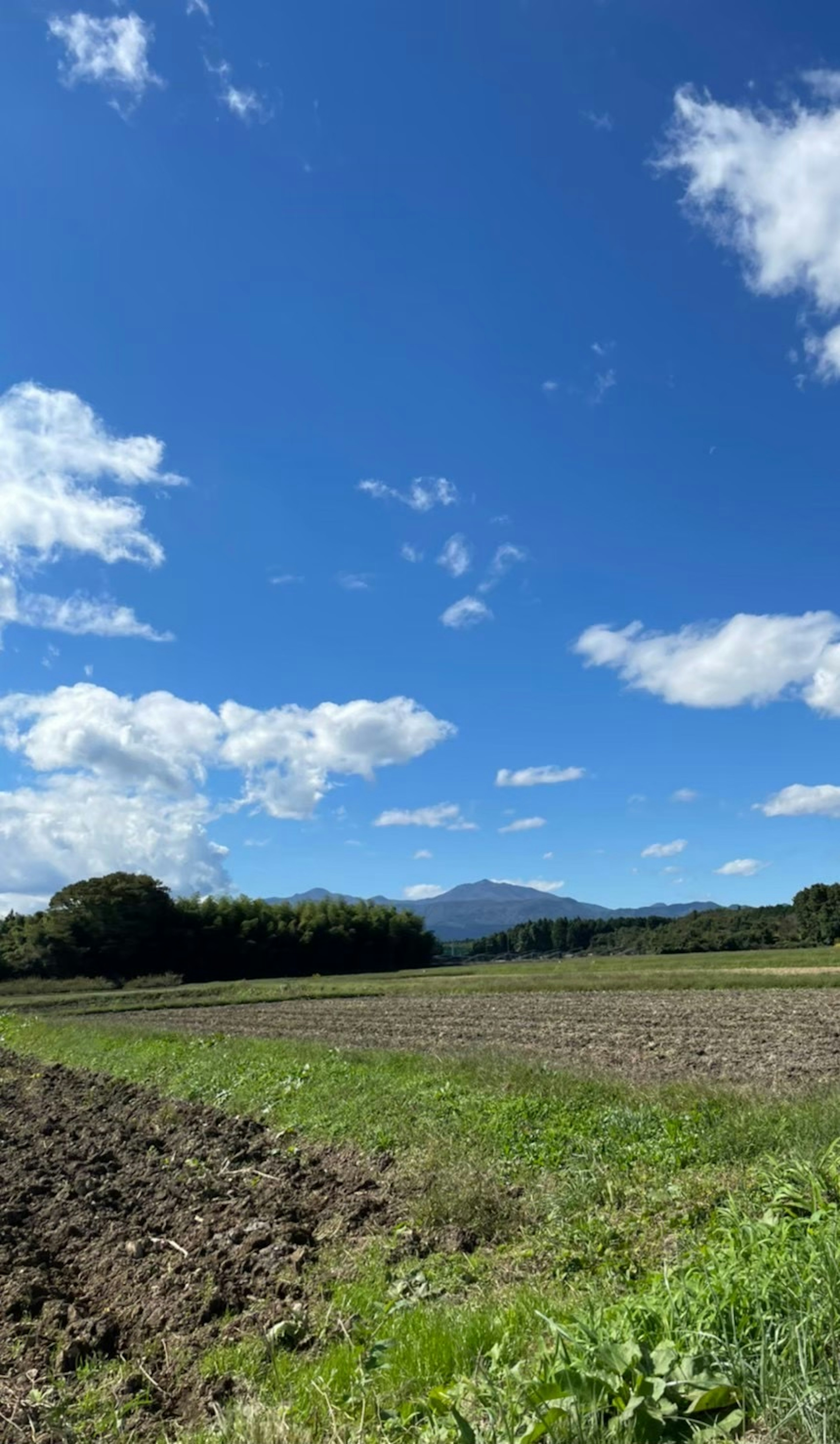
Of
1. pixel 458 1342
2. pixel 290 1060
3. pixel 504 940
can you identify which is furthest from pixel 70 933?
pixel 504 940

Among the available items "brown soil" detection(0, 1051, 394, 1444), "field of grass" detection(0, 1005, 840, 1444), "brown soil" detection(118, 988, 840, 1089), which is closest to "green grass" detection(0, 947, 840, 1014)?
"brown soil" detection(118, 988, 840, 1089)

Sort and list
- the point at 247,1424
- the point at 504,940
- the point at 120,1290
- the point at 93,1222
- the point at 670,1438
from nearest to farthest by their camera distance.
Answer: the point at 670,1438 → the point at 247,1424 → the point at 120,1290 → the point at 93,1222 → the point at 504,940

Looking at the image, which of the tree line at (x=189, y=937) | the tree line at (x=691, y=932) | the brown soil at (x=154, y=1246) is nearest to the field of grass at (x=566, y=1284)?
the brown soil at (x=154, y=1246)

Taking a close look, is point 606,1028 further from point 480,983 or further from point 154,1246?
point 480,983

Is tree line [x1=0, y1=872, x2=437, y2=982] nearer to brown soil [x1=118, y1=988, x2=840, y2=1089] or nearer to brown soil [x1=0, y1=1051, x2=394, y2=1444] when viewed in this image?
brown soil [x1=118, y1=988, x2=840, y2=1089]

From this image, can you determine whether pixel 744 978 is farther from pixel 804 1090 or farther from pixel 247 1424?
pixel 247 1424

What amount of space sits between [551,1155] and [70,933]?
7343 cm

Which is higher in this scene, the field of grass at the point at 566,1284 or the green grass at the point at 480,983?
the field of grass at the point at 566,1284

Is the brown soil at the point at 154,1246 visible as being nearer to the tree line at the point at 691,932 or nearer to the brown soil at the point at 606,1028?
the brown soil at the point at 606,1028

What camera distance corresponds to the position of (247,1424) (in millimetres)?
4312

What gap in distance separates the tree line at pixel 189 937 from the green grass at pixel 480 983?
22.4 ft

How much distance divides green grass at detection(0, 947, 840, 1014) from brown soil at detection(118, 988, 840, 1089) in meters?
3.35

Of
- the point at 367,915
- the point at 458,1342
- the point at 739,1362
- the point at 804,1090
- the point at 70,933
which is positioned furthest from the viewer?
the point at 367,915

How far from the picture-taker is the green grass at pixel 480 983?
41.1 metres
